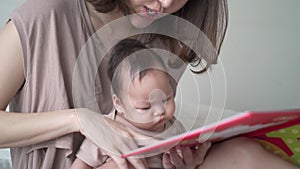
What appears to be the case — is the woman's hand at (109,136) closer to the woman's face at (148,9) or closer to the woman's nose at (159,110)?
the woman's nose at (159,110)

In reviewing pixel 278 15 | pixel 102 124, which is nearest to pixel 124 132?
pixel 102 124

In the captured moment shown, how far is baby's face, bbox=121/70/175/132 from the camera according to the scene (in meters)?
0.78

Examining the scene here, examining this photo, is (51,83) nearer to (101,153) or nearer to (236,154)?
(101,153)

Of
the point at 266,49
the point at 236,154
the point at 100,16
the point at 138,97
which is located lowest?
the point at 266,49

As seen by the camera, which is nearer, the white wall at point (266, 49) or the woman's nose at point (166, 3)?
the woman's nose at point (166, 3)

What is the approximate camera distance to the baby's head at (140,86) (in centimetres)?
77

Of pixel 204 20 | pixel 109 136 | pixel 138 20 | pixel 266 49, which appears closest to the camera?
pixel 109 136

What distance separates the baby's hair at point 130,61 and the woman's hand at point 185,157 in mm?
149

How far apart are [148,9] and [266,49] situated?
972 mm

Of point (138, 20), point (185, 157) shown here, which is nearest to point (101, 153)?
point (185, 157)

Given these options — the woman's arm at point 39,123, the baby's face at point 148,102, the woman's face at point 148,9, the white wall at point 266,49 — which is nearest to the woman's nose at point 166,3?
the woman's face at point 148,9

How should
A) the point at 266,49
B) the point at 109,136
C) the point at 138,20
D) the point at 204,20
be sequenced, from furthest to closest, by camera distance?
the point at 266,49, the point at 204,20, the point at 138,20, the point at 109,136

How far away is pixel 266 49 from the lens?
1677 mm

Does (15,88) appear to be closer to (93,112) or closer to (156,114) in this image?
(93,112)
